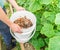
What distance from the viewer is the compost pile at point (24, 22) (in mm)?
1980

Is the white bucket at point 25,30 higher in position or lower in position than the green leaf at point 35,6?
lower

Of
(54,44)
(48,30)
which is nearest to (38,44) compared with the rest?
(48,30)

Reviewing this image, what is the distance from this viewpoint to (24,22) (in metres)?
2.01

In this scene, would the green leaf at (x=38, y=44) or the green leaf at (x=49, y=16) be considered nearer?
the green leaf at (x=49, y=16)

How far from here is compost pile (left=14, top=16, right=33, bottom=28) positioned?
198 cm

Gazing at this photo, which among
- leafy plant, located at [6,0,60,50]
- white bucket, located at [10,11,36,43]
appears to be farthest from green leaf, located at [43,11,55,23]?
white bucket, located at [10,11,36,43]

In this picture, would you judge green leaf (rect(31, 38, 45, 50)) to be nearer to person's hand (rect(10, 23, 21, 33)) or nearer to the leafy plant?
the leafy plant

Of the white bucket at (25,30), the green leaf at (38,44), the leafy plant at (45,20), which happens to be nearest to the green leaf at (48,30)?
the leafy plant at (45,20)

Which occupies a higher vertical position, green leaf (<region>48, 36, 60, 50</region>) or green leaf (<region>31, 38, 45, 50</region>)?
green leaf (<region>48, 36, 60, 50</region>)

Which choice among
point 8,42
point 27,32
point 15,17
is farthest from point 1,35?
point 27,32

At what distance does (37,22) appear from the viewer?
2182mm

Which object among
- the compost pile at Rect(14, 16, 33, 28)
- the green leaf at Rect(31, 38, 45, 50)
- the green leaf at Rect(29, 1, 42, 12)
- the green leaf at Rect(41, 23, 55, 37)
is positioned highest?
the green leaf at Rect(29, 1, 42, 12)

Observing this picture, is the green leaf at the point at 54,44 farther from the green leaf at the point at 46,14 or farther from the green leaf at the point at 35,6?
the green leaf at the point at 35,6

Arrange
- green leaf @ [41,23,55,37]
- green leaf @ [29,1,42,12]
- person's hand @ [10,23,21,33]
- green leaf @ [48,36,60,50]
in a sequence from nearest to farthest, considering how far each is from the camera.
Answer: green leaf @ [48,36,60,50] → person's hand @ [10,23,21,33] → green leaf @ [41,23,55,37] → green leaf @ [29,1,42,12]
